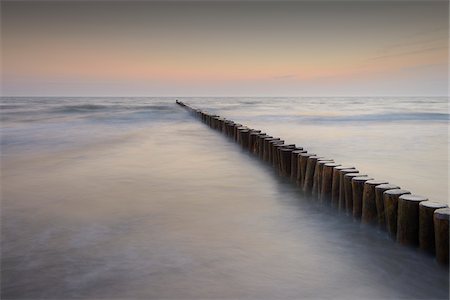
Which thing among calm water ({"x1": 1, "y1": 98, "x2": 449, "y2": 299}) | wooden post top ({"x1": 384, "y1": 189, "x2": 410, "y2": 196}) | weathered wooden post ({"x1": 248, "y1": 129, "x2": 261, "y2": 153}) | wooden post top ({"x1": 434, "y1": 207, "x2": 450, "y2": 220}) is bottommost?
calm water ({"x1": 1, "y1": 98, "x2": 449, "y2": 299})

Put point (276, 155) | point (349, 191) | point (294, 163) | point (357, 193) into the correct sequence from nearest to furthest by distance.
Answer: point (357, 193) → point (349, 191) → point (294, 163) → point (276, 155)

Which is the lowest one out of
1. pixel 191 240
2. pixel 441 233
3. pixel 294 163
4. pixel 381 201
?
pixel 191 240

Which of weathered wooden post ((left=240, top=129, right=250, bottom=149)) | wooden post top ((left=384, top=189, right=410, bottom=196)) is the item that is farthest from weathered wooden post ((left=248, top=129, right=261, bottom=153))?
wooden post top ((left=384, top=189, right=410, bottom=196))

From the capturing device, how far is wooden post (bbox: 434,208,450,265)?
3.04 m

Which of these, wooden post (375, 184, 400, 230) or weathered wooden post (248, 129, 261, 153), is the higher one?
weathered wooden post (248, 129, 261, 153)

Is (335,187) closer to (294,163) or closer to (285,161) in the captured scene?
(294,163)

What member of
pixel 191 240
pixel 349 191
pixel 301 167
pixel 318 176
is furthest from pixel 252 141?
pixel 191 240

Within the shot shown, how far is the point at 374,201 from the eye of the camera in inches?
155

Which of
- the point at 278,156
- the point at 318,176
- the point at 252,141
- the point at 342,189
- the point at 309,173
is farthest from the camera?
the point at 252,141

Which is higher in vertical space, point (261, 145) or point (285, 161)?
point (261, 145)

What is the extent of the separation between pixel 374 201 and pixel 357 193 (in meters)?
0.23

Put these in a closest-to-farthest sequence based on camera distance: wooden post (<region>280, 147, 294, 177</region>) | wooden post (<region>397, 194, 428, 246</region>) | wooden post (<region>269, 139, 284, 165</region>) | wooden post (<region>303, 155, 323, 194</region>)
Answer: wooden post (<region>397, 194, 428, 246</region>) → wooden post (<region>303, 155, 323, 194</region>) → wooden post (<region>280, 147, 294, 177</region>) → wooden post (<region>269, 139, 284, 165</region>)

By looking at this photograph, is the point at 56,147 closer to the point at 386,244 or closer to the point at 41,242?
the point at 41,242

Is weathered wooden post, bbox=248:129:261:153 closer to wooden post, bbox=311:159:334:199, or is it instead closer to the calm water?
the calm water
